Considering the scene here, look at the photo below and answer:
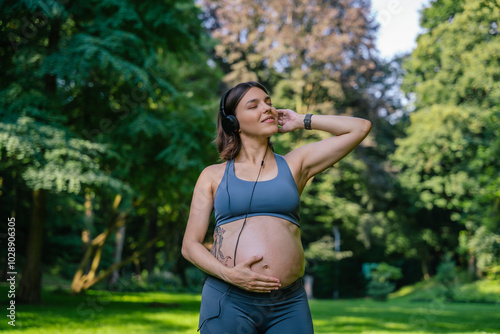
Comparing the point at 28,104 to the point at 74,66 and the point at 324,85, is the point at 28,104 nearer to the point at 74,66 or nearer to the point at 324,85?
the point at 74,66

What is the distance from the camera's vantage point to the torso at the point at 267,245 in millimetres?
2125

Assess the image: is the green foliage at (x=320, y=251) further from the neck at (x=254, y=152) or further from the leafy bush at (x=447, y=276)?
the neck at (x=254, y=152)

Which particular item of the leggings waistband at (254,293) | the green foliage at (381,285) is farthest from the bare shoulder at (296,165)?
the green foliage at (381,285)

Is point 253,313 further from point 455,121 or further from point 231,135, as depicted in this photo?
point 455,121

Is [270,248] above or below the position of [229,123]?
below

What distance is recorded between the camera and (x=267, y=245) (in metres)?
2.13

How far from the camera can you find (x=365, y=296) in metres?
34.9

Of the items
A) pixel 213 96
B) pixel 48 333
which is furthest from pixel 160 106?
pixel 213 96

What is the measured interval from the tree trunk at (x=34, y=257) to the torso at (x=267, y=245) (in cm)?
959

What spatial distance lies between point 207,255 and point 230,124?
2.09 feet

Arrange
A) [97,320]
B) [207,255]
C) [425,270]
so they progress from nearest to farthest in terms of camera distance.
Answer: [207,255], [97,320], [425,270]

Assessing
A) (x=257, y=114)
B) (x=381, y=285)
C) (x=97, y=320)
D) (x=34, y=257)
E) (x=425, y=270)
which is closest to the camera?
(x=257, y=114)

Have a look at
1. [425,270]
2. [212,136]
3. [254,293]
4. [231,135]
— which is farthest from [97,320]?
[425,270]

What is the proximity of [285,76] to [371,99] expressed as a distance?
3819 mm
